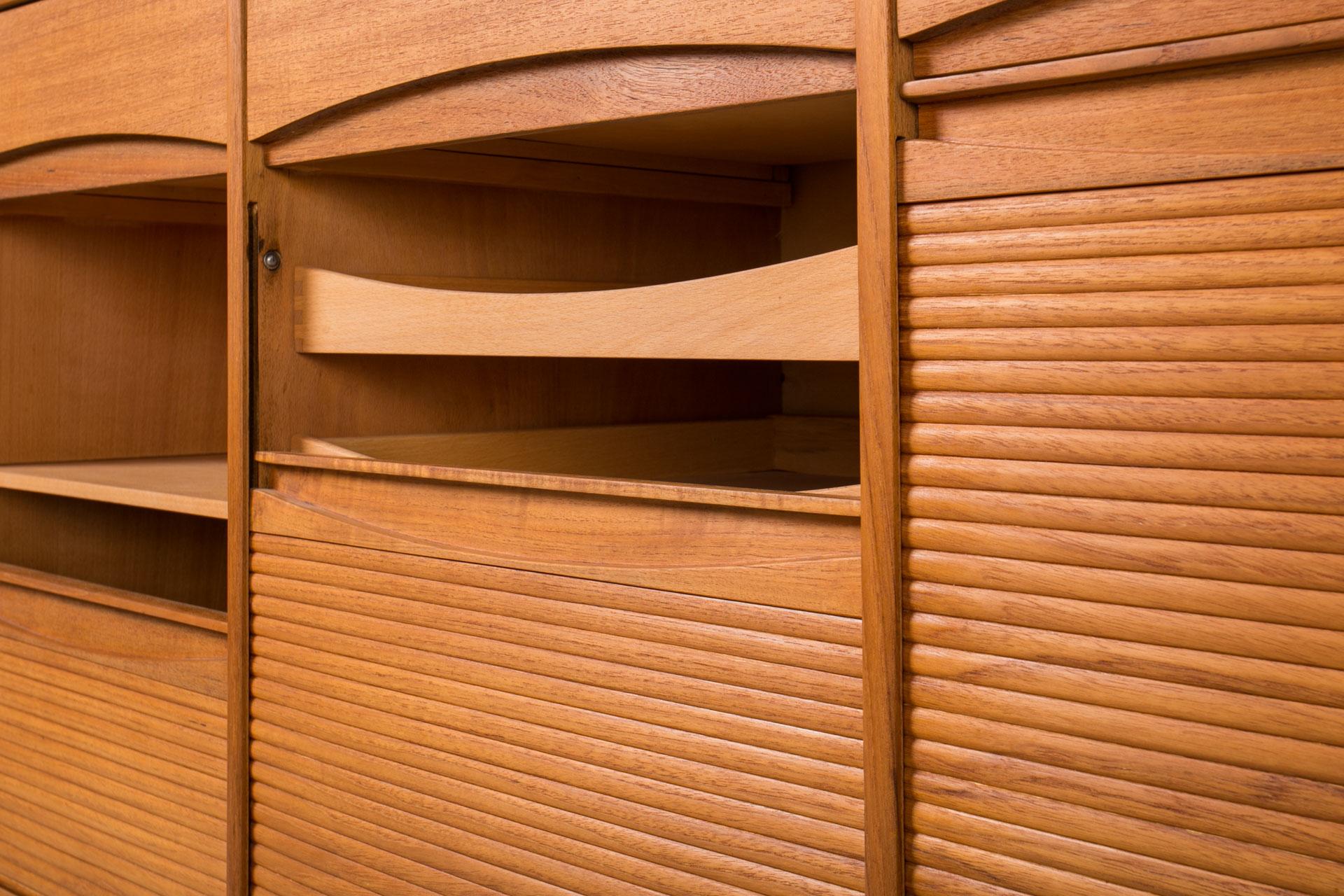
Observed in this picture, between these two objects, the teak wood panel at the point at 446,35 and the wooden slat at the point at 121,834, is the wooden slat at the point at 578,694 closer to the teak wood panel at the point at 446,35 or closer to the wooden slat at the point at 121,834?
the wooden slat at the point at 121,834

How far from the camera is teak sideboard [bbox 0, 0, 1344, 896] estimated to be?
26.5 inches

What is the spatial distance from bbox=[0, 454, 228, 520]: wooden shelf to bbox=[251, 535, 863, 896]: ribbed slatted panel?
0.16 metres

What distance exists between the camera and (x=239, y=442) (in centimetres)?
121

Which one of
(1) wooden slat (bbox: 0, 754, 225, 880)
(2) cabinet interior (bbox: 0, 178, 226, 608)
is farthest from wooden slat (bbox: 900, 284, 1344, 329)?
(2) cabinet interior (bbox: 0, 178, 226, 608)

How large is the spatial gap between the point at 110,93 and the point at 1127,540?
1117mm

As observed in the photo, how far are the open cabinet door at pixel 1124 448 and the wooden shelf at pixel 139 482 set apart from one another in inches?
29.9

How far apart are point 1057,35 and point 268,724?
0.90 m

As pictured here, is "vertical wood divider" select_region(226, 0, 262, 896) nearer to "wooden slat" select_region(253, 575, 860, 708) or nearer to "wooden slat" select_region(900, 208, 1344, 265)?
"wooden slat" select_region(253, 575, 860, 708)

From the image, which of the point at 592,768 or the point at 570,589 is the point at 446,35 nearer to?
the point at 570,589

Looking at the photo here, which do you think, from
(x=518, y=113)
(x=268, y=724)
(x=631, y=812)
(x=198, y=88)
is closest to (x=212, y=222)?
(x=198, y=88)

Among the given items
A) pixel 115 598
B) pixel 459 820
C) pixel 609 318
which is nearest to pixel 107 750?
pixel 115 598

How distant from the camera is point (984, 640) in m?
0.75

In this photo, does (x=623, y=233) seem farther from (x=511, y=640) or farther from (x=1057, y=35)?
(x=1057, y=35)

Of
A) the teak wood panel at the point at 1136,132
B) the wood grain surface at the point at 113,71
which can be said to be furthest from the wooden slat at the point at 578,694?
the wood grain surface at the point at 113,71
